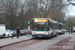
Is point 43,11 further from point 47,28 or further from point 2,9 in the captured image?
point 47,28

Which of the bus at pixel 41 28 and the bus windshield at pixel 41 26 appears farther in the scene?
the bus windshield at pixel 41 26

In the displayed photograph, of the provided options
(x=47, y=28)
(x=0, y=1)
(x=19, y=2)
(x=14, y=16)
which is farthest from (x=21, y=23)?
(x=47, y=28)

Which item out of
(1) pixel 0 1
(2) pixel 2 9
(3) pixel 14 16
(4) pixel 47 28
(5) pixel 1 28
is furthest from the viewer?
(3) pixel 14 16

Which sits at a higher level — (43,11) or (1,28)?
(43,11)

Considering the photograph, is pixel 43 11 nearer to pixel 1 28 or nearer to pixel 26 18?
pixel 26 18

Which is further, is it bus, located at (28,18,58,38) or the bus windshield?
the bus windshield

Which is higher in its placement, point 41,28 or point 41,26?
point 41,26

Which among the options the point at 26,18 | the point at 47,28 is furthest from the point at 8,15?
the point at 47,28

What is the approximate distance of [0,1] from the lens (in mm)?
33594

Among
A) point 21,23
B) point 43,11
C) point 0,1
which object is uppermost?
point 0,1

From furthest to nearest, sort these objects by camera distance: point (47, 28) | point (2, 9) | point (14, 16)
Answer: point (14, 16), point (2, 9), point (47, 28)

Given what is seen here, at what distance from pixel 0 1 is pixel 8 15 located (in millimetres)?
5460

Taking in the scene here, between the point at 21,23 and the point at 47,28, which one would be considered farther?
the point at 21,23

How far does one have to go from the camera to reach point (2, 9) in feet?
118
